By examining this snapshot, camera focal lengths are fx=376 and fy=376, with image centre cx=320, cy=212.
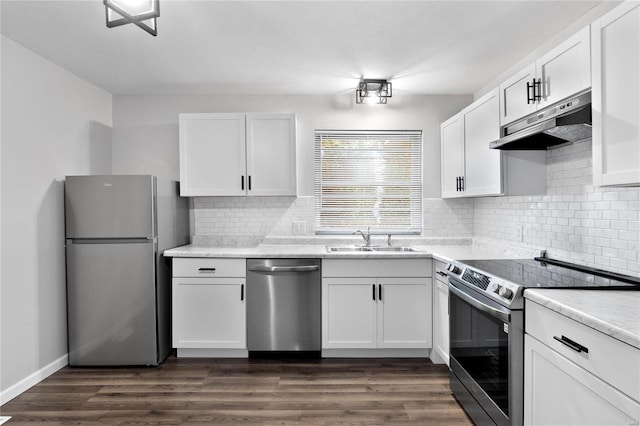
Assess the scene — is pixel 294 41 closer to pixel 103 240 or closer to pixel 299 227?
pixel 299 227

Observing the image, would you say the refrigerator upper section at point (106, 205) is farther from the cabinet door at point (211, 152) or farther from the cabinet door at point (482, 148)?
the cabinet door at point (482, 148)

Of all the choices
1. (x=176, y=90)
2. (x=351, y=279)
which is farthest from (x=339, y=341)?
(x=176, y=90)

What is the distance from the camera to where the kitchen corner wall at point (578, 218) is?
2061 millimetres

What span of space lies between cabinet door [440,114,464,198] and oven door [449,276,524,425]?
46.8 inches

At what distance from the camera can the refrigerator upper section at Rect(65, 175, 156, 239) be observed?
10.1 ft

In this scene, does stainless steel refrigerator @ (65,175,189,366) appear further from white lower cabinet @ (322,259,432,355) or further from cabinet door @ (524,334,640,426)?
cabinet door @ (524,334,640,426)

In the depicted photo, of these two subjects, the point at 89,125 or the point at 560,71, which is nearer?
the point at 560,71

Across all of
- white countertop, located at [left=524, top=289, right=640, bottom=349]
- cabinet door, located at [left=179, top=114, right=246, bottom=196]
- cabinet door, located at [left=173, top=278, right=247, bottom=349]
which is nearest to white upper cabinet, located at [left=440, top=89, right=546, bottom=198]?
white countertop, located at [left=524, top=289, right=640, bottom=349]

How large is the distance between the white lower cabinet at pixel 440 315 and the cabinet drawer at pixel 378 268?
115mm

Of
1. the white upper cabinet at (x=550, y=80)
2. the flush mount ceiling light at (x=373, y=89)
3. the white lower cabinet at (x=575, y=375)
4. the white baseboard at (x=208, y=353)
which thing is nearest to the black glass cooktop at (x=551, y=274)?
the white lower cabinet at (x=575, y=375)

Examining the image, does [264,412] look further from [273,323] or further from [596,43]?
[596,43]

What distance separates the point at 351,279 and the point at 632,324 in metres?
2.15

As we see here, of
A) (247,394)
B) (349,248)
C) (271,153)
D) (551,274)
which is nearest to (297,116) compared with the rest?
(271,153)

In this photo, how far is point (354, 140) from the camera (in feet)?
13.1
